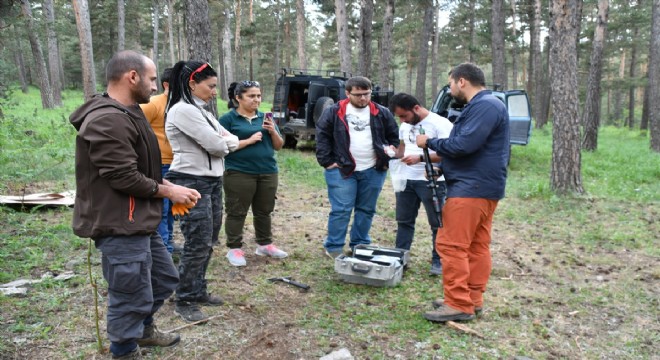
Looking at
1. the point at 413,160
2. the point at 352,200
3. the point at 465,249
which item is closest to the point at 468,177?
the point at 465,249

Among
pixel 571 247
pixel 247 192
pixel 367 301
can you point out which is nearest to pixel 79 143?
pixel 247 192

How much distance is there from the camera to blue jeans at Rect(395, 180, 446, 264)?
4586 millimetres

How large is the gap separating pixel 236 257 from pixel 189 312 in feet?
4.14

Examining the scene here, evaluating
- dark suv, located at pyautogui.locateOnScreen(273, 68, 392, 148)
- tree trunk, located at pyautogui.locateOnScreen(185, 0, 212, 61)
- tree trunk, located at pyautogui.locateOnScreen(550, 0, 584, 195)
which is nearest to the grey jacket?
tree trunk, located at pyautogui.locateOnScreen(185, 0, 212, 61)

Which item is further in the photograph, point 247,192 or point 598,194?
point 598,194

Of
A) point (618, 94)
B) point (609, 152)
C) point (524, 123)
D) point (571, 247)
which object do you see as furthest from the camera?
point (618, 94)

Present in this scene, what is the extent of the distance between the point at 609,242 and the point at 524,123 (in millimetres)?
6189

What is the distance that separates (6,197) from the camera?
634cm

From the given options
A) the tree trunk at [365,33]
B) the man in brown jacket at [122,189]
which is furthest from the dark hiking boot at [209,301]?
the tree trunk at [365,33]

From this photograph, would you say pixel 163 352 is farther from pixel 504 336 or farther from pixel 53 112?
pixel 53 112

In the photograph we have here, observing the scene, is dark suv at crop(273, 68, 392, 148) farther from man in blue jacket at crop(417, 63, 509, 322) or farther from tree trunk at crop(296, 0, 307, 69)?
tree trunk at crop(296, 0, 307, 69)

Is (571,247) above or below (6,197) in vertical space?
below

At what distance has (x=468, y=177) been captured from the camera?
3525 millimetres

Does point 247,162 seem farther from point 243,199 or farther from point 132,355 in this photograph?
point 132,355
